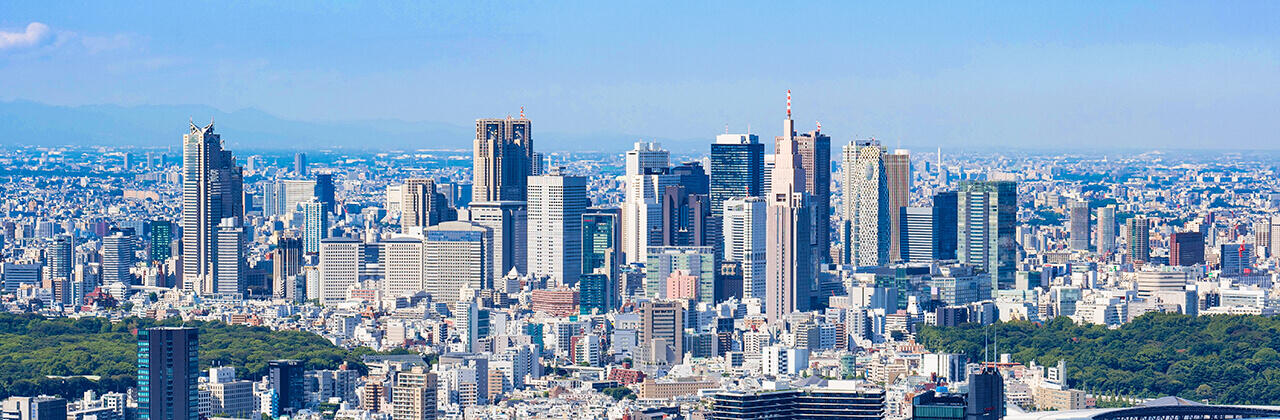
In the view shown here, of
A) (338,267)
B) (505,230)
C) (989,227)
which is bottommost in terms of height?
(338,267)

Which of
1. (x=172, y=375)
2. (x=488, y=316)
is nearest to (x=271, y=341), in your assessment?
(x=488, y=316)

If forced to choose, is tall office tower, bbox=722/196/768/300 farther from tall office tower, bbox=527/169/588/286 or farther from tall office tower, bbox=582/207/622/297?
tall office tower, bbox=527/169/588/286

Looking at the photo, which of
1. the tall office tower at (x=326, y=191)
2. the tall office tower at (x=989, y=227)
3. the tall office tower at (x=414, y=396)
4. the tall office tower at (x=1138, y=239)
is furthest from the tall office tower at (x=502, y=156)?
the tall office tower at (x=414, y=396)

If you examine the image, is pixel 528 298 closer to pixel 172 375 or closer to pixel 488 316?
pixel 488 316

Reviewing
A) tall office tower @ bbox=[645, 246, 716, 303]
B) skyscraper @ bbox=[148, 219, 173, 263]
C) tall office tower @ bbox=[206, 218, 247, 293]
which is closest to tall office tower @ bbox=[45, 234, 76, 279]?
skyscraper @ bbox=[148, 219, 173, 263]

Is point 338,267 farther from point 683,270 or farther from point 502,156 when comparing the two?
point 683,270

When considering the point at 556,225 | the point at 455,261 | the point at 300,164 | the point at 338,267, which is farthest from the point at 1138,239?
the point at 300,164
